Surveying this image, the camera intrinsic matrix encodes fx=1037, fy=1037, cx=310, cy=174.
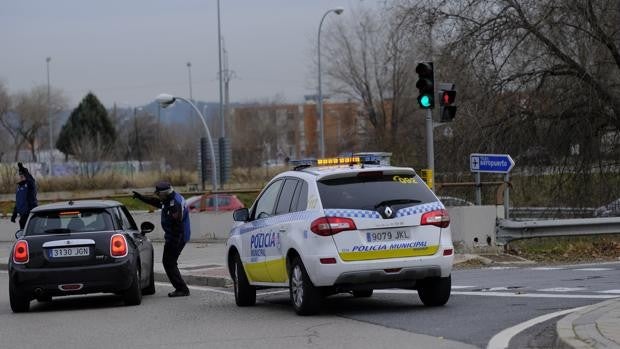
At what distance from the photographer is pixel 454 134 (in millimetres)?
29031

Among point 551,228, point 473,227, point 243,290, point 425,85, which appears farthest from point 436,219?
point 551,228

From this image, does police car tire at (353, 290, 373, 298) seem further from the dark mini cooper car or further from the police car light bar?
the dark mini cooper car

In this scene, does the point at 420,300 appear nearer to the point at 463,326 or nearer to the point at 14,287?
the point at 463,326

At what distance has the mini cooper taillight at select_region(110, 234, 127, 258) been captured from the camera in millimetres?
13688

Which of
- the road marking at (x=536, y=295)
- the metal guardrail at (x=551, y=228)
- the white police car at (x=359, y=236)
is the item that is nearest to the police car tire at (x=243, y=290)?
the white police car at (x=359, y=236)

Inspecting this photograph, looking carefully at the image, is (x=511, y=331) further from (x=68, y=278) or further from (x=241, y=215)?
(x=68, y=278)

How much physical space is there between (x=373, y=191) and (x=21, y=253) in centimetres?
494

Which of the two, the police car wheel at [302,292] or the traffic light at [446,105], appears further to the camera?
the traffic light at [446,105]

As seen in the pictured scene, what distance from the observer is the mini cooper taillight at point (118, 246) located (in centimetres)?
1369

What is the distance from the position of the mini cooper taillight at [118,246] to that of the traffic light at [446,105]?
6737 millimetres

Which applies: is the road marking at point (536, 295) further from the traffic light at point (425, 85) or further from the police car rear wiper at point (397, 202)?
the traffic light at point (425, 85)

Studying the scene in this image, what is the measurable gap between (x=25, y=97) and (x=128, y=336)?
290 feet

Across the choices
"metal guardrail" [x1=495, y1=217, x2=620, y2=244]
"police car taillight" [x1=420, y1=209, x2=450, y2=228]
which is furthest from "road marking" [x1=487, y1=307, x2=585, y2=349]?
"metal guardrail" [x1=495, y1=217, x2=620, y2=244]

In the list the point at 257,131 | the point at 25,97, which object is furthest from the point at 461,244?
the point at 257,131
